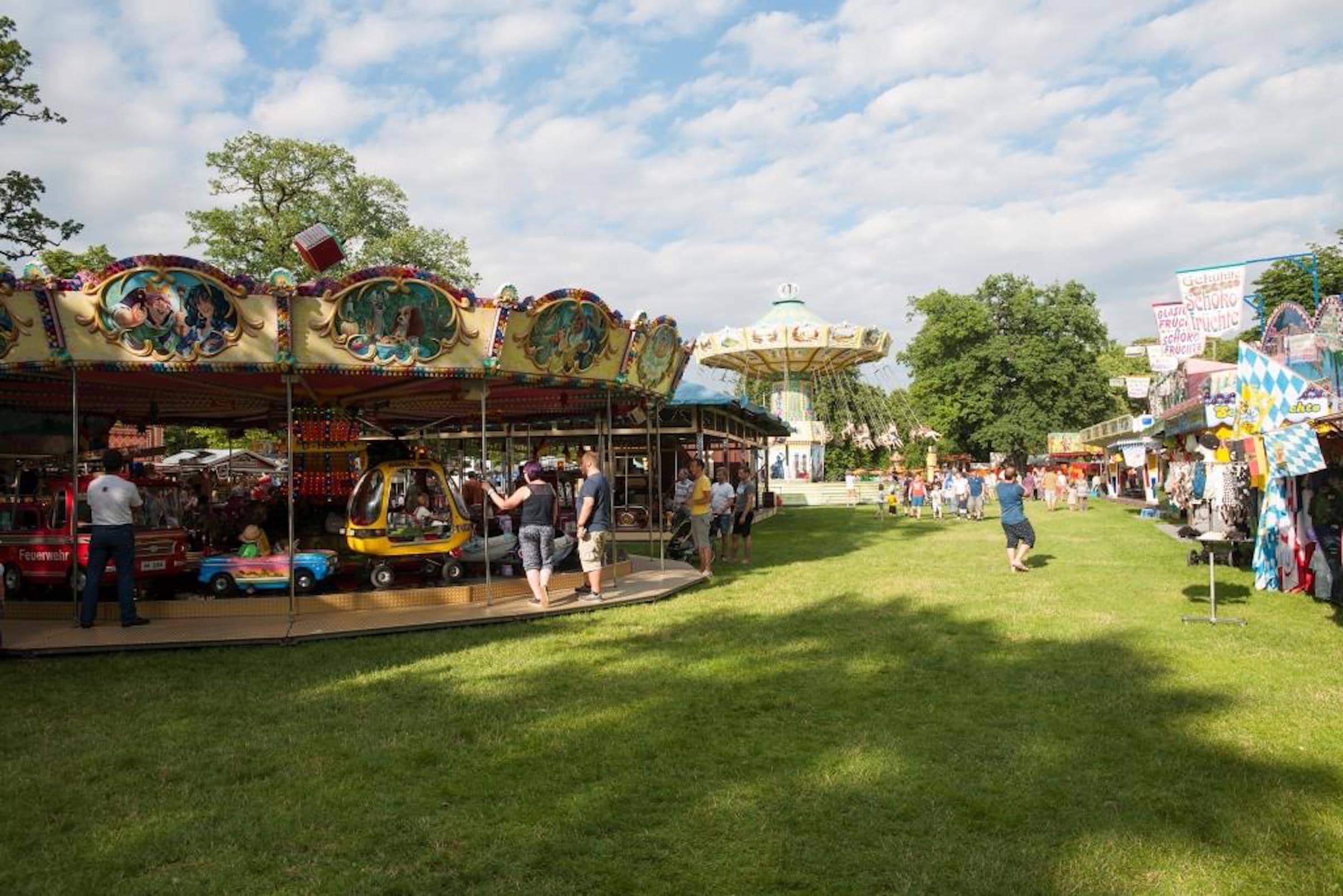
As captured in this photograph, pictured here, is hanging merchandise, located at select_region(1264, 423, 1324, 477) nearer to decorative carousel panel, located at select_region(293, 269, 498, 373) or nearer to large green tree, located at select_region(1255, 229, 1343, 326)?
decorative carousel panel, located at select_region(293, 269, 498, 373)

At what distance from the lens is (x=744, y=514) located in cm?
1580

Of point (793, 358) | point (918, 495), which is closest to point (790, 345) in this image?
point (793, 358)

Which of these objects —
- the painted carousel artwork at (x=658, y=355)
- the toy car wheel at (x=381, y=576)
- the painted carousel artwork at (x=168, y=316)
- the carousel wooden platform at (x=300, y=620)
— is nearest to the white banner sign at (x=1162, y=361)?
the painted carousel artwork at (x=658, y=355)

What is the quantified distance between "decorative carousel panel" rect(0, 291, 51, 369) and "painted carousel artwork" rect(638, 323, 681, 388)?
269 inches

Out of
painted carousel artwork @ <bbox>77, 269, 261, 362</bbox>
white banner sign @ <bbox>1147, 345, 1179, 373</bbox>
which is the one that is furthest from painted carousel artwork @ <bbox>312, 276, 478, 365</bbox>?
white banner sign @ <bbox>1147, 345, 1179, 373</bbox>

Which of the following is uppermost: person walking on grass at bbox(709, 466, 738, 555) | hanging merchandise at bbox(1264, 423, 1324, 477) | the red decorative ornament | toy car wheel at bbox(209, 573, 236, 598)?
the red decorative ornament

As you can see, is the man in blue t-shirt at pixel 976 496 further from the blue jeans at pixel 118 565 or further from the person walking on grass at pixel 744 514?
the blue jeans at pixel 118 565

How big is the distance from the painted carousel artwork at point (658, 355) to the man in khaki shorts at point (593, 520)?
7.99 feet

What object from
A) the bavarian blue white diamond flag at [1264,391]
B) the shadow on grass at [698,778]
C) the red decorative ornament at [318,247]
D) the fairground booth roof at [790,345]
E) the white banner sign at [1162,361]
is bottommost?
the shadow on grass at [698,778]

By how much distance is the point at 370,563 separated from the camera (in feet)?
38.5

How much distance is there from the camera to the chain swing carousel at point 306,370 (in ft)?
30.3

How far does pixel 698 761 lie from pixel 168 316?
7.25 metres

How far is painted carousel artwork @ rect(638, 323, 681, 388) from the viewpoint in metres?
12.8

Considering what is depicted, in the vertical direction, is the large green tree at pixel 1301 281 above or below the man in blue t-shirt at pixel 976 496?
above
